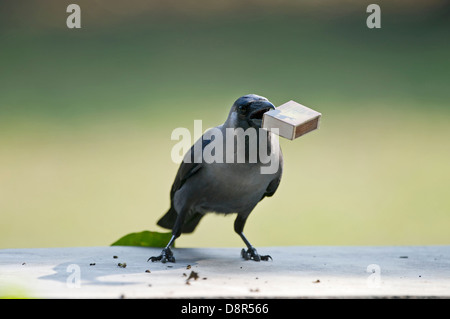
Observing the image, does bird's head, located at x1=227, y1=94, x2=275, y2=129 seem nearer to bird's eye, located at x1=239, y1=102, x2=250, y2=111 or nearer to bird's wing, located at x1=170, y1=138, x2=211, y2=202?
bird's eye, located at x1=239, y1=102, x2=250, y2=111

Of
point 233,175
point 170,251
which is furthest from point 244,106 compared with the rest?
point 170,251

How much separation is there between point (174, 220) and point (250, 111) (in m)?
0.88

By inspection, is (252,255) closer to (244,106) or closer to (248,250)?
(248,250)

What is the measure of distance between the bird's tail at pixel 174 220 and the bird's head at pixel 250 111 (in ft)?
2.22

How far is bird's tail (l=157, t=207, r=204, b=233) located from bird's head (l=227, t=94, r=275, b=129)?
68 cm

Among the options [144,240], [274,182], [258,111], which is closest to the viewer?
[258,111]

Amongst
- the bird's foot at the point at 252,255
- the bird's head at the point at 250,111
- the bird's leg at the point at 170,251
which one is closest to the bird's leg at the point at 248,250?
the bird's foot at the point at 252,255

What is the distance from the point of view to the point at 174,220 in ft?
10.4

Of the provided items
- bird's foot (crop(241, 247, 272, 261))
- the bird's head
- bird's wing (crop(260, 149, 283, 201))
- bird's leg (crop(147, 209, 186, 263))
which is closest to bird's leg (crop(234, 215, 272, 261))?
bird's foot (crop(241, 247, 272, 261))

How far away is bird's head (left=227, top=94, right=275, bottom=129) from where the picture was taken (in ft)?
8.34

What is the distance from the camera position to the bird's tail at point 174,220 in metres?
3.12

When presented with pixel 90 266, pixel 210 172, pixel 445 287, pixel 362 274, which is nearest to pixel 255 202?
pixel 210 172
